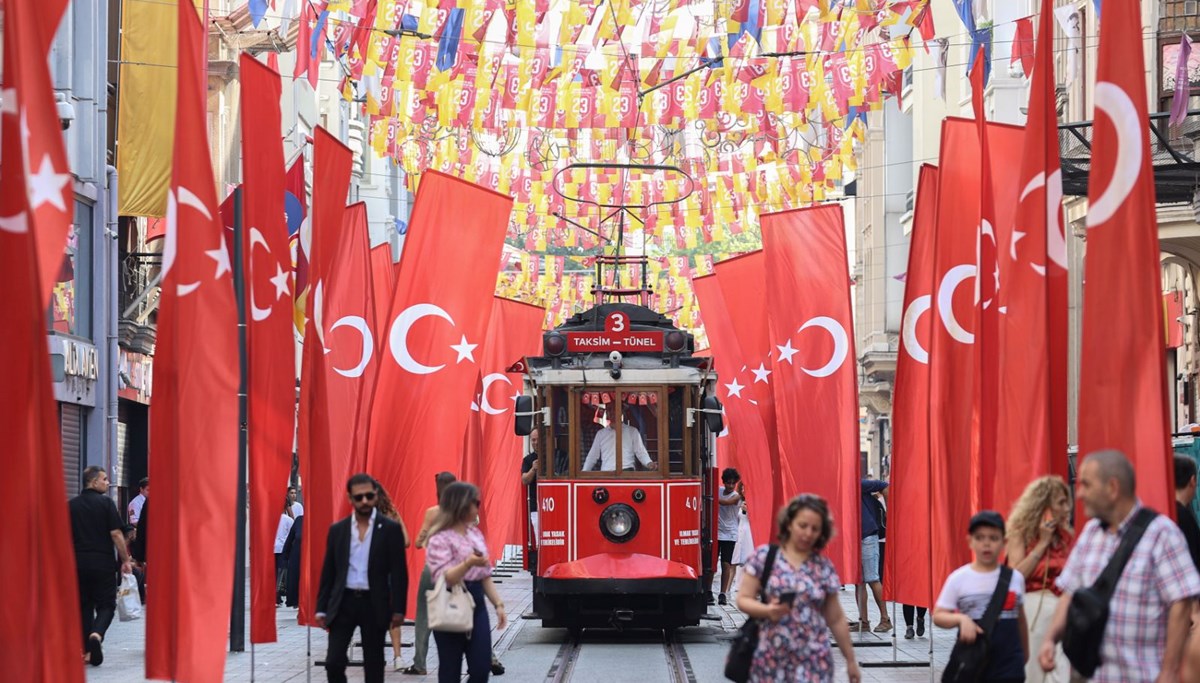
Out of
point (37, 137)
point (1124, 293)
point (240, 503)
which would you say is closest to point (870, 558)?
point (240, 503)

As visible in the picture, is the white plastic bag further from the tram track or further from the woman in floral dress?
the woman in floral dress

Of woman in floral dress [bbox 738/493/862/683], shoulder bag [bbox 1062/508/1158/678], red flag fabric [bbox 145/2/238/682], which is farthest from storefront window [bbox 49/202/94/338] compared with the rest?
shoulder bag [bbox 1062/508/1158/678]

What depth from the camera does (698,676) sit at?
16.8m

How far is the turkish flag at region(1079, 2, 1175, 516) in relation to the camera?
9734 mm

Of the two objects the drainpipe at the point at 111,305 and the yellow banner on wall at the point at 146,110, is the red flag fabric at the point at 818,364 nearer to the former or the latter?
the yellow banner on wall at the point at 146,110

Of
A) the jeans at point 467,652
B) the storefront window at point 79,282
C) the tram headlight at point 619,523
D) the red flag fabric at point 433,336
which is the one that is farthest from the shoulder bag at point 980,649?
the storefront window at point 79,282

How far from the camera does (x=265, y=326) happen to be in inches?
542

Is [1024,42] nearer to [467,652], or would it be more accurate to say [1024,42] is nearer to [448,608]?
[467,652]

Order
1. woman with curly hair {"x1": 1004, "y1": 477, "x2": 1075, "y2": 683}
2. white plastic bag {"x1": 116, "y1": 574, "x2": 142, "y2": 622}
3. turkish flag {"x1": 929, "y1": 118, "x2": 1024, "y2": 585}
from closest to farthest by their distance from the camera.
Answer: woman with curly hair {"x1": 1004, "y1": 477, "x2": 1075, "y2": 683}
turkish flag {"x1": 929, "y1": 118, "x2": 1024, "y2": 585}
white plastic bag {"x1": 116, "y1": 574, "x2": 142, "y2": 622}

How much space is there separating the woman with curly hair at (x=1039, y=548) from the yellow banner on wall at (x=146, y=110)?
18.8 m

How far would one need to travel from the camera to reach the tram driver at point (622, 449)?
20266 mm

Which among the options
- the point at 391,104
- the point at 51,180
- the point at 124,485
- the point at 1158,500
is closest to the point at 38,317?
the point at 51,180

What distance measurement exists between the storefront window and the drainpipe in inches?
20.1

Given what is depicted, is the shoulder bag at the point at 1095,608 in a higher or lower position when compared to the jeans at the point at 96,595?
→ higher
